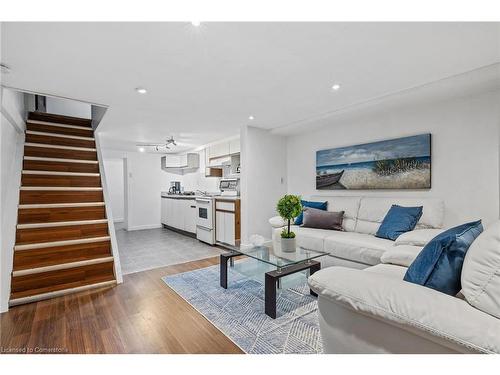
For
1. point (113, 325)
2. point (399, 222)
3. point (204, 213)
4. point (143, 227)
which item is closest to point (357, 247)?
point (399, 222)

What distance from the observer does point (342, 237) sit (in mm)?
3043

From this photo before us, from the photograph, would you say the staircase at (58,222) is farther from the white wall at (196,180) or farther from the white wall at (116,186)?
the white wall at (116,186)

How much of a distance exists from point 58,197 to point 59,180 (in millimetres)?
289

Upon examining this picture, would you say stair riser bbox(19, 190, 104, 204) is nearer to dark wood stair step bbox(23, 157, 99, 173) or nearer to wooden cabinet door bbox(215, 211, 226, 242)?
dark wood stair step bbox(23, 157, 99, 173)

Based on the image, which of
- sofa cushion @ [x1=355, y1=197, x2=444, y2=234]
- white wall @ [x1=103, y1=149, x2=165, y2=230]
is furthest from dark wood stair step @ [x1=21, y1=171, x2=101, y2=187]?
sofa cushion @ [x1=355, y1=197, x2=444, y2=234]

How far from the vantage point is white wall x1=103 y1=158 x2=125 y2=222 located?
7.41 meters

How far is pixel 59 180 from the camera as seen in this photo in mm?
3266

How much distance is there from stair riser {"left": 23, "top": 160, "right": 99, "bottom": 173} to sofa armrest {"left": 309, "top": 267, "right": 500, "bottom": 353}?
140 inches

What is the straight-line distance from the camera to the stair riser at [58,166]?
3264 millimetres

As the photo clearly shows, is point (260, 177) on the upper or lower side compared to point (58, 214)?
upper

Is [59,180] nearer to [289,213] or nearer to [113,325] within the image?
[113,325]
